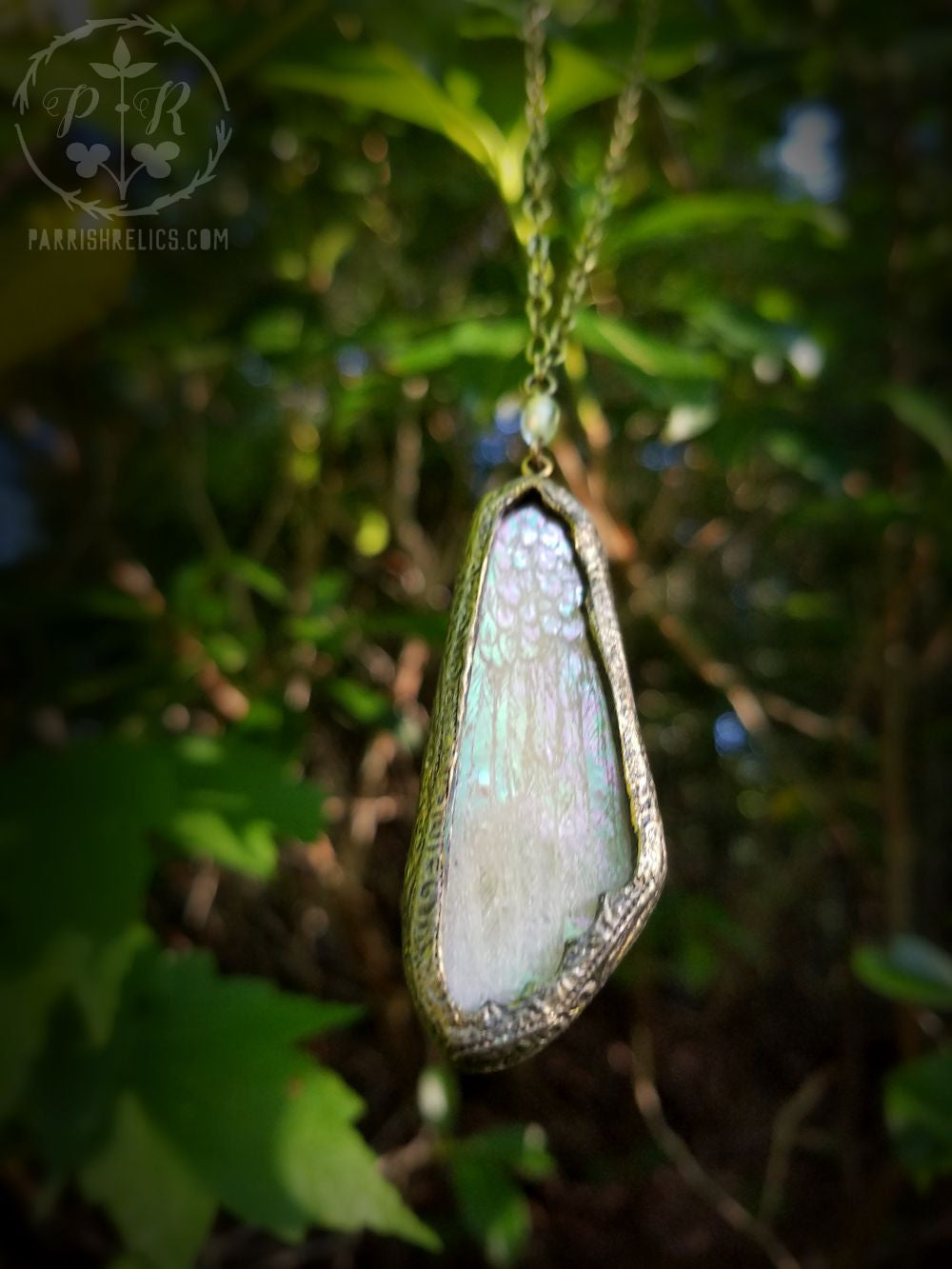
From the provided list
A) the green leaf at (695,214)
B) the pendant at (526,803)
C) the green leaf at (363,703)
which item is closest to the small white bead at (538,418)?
the pendant at (526,803)

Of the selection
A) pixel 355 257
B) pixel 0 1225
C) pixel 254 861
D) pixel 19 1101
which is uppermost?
pixel 355 257

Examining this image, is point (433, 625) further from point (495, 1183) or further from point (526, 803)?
point (495, 1183)

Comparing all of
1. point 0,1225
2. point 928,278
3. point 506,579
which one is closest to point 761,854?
point 928,278

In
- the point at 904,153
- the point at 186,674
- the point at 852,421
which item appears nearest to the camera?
the point at 186,674

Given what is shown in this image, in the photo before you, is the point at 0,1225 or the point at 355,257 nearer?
the point at 0,1225

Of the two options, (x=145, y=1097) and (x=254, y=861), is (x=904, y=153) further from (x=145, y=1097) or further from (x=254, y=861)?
(x=145, y=1097)

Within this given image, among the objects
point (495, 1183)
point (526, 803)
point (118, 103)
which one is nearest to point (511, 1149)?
point (495, 1183)
